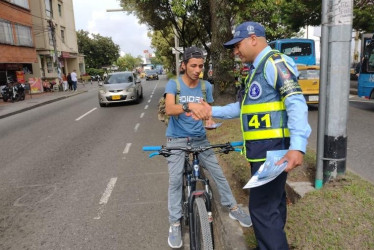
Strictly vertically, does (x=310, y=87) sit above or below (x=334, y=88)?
below

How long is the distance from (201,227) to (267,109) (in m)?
1.07

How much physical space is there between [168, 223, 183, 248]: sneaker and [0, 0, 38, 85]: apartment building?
82.7 feet

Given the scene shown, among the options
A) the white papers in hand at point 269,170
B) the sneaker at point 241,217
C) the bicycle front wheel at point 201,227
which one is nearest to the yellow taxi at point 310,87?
the sneaker at point 241,217

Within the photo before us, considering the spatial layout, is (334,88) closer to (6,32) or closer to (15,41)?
(6,32)

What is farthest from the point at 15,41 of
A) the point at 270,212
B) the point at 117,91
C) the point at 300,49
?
the point at 270,212

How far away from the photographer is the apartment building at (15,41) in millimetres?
24656

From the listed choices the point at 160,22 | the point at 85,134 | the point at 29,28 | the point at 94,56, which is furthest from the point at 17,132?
the point at 94,56

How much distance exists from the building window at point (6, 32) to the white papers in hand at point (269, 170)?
2713 centimetres

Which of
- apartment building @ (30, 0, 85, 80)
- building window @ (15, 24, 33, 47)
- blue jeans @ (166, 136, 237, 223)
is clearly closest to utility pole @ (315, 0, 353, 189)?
blue jeans @ (166, 136, 237, 223)

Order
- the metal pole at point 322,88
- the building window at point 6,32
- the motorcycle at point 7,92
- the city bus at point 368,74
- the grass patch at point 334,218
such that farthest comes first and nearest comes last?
the building window at point 6,32
the motorcycle at point 7,92
the city bus at point 368,74
the metal pole at point 322,88
the grass patch at point 334,218

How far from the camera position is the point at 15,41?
87.1 feet

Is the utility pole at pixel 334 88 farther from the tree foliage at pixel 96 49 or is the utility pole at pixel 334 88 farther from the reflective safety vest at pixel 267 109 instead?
the tree foliage at pixel 96 49

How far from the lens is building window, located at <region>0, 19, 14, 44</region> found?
2439cm

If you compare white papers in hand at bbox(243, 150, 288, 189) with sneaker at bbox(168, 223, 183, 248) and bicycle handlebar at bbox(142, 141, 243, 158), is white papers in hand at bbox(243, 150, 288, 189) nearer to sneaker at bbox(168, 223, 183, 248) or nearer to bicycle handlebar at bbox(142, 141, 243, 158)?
bicycle handlebar at bbox(142, 141, 243, 158)
